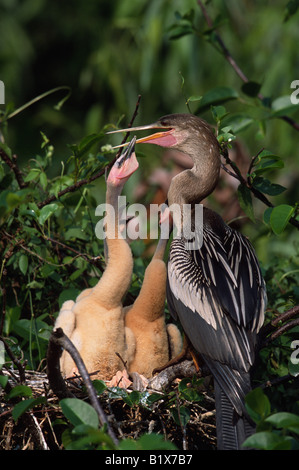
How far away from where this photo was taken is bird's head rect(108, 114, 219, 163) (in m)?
2.69

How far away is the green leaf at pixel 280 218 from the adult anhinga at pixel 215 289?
1.00 ft

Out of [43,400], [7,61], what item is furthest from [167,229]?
[7,61]

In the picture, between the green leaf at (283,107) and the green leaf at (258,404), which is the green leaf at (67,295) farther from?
the green leaf at (258,404)

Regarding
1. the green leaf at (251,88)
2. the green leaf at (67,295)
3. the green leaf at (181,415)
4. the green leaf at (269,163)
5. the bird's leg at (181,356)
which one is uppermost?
the green leaf at (251,88)

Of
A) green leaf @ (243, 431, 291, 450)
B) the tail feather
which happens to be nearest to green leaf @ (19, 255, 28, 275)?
the tail feather

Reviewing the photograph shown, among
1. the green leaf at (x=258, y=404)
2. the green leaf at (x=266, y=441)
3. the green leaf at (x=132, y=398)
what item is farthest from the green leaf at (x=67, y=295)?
the green leaf at (x=266, y=441)

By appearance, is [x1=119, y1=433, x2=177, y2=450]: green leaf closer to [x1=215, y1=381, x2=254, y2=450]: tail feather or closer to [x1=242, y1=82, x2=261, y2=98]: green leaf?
[x1=215, y1=381, x2=254, y2=450]: tail feather

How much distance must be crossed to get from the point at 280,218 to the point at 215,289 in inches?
14.1

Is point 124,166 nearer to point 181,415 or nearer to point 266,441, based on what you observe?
point 181,415

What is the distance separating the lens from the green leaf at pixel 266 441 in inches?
64.9

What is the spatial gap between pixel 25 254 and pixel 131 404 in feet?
2.67

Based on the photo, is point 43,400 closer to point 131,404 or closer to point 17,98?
point 131,404

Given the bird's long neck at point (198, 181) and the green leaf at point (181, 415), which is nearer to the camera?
the green leaf at point (181, 415)

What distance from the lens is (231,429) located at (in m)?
2.04
